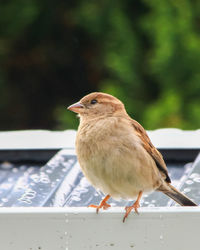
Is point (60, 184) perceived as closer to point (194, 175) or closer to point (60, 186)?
point (60, 186)

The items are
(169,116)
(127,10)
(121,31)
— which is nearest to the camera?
(169,116)

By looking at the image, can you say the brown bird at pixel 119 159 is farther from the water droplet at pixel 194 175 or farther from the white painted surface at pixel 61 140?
the white painted surface at pixel 61 140

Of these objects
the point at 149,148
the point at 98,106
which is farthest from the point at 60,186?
the point at 149,148
